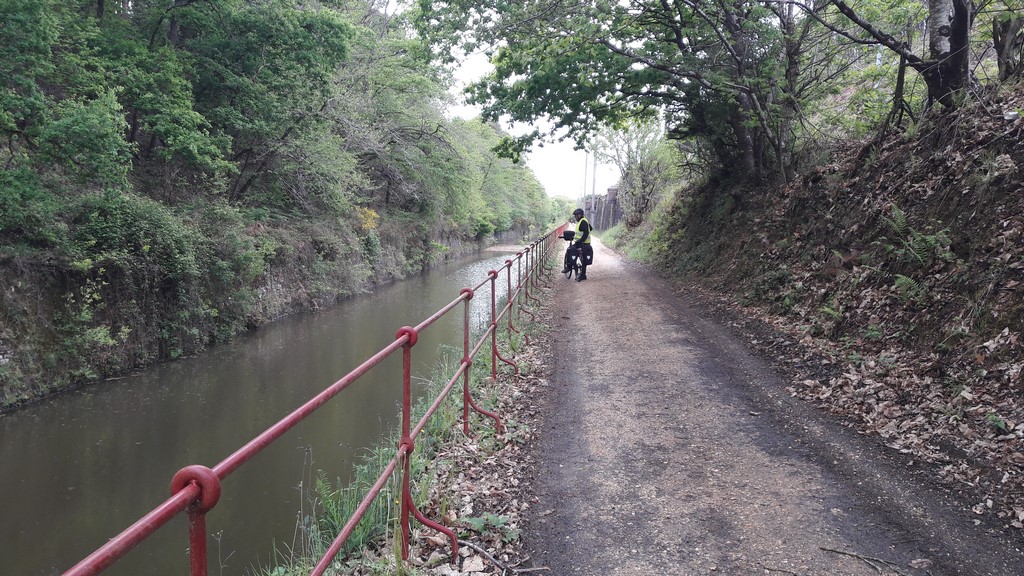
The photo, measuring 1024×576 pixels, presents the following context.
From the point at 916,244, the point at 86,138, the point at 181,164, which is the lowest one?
the point at 916,244

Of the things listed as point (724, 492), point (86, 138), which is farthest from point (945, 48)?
point (86, 138)

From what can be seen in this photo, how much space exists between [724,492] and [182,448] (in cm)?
627

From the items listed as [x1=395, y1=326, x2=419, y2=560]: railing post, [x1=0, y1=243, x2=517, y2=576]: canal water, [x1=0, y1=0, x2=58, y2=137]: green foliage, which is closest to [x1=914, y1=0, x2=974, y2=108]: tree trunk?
[x1=395, y1=326, x2=419, y2=560]: railing post

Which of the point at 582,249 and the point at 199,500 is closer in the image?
the point at 199,500

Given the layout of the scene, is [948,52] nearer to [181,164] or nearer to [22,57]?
[22,57]

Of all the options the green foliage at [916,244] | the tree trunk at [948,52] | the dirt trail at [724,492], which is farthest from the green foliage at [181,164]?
the green foliage at [916,244]

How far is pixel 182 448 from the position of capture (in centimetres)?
691

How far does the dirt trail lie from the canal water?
8.51 feet

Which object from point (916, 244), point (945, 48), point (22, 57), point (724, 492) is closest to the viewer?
point (724, 492)

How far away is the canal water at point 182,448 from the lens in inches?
194

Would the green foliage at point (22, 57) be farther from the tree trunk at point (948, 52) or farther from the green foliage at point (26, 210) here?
the tree trunk at point (948, 52)

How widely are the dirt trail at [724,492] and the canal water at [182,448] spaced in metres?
2.59

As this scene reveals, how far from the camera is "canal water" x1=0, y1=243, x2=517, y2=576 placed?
16.2 ft

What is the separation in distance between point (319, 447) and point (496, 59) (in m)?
9.10
